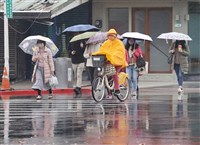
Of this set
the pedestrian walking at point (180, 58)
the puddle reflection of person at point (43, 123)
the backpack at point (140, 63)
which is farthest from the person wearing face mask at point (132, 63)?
the puddle reflection of person at point (43, 123)

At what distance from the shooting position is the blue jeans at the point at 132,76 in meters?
19.3

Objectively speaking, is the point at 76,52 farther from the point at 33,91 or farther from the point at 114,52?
the point at 114,52

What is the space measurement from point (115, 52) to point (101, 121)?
450cm

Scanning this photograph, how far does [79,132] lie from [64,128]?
0.63m

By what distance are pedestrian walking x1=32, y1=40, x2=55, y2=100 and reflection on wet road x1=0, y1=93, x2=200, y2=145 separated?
1.76 ft

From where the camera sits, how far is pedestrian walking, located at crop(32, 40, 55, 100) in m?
18.9

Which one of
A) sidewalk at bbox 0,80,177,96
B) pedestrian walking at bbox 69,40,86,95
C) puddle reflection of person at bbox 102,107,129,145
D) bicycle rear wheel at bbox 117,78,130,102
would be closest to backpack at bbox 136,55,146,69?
bicycle rear wheel at bbox 117,78,130,102

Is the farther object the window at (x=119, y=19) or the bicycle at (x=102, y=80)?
the window at (x=119, y=19)

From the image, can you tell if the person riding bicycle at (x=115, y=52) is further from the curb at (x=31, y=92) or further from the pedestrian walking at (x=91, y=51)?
the curb at (x=31, y=92)

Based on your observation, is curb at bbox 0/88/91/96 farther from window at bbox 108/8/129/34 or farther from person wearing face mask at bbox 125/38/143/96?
window at bbox 108/8/129/34

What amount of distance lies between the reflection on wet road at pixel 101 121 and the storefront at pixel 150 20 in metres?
8.45

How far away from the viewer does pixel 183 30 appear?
26.9 m

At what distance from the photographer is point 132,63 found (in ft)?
63.5

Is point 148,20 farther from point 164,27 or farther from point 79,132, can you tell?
point 79,132
